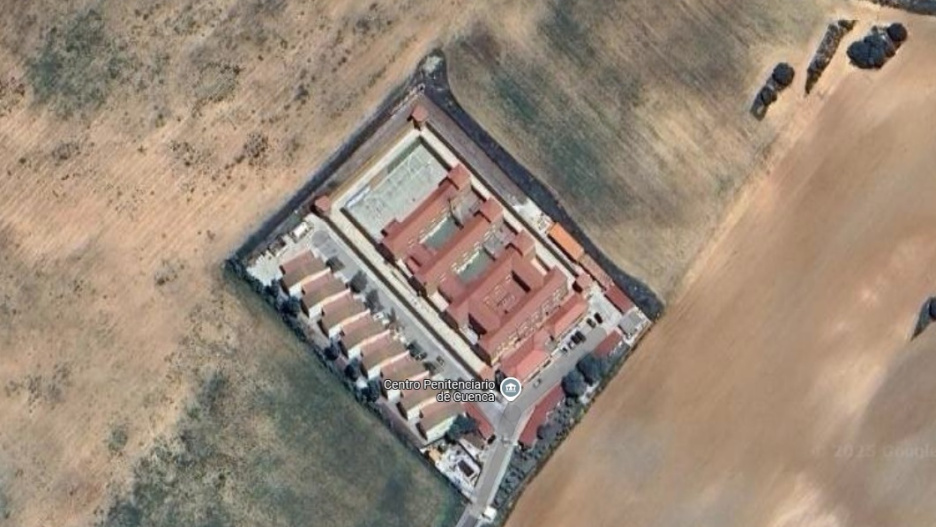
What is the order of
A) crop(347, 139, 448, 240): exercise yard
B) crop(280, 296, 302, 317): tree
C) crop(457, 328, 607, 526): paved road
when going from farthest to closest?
crop(347, 139, 448, 240): exercise yard
crop(280, 296, 302, 317): tree
crop(457, 328, 607, 526): paved road

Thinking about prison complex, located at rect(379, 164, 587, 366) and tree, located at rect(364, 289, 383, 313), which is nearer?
prison complex, located at rect(379, 164, 587, 366)

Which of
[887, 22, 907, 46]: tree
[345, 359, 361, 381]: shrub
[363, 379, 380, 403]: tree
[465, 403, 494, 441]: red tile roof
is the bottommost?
[887, 22, 907, 46]: tree

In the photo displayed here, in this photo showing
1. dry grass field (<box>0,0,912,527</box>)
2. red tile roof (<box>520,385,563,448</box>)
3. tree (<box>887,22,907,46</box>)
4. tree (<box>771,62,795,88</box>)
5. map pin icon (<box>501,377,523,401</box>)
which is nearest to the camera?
dry grass field (<box>0,0,912,527</box>)

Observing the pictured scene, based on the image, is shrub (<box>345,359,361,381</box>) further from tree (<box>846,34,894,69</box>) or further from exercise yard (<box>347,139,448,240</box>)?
tree (<box>846,34,894,69</box>)

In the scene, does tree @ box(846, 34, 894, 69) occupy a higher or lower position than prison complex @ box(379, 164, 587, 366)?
lower

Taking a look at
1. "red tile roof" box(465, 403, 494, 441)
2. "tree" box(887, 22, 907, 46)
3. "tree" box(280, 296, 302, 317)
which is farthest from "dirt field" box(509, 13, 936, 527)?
"tree" box(280, 296, 302, 317)

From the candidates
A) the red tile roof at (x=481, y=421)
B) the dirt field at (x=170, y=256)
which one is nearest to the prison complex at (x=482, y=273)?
the red tile roof at (x=481, y=421)

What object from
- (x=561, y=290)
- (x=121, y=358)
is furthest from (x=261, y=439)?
(x=561, y=290)

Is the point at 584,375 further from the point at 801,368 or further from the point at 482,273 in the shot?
the point at 801,368
